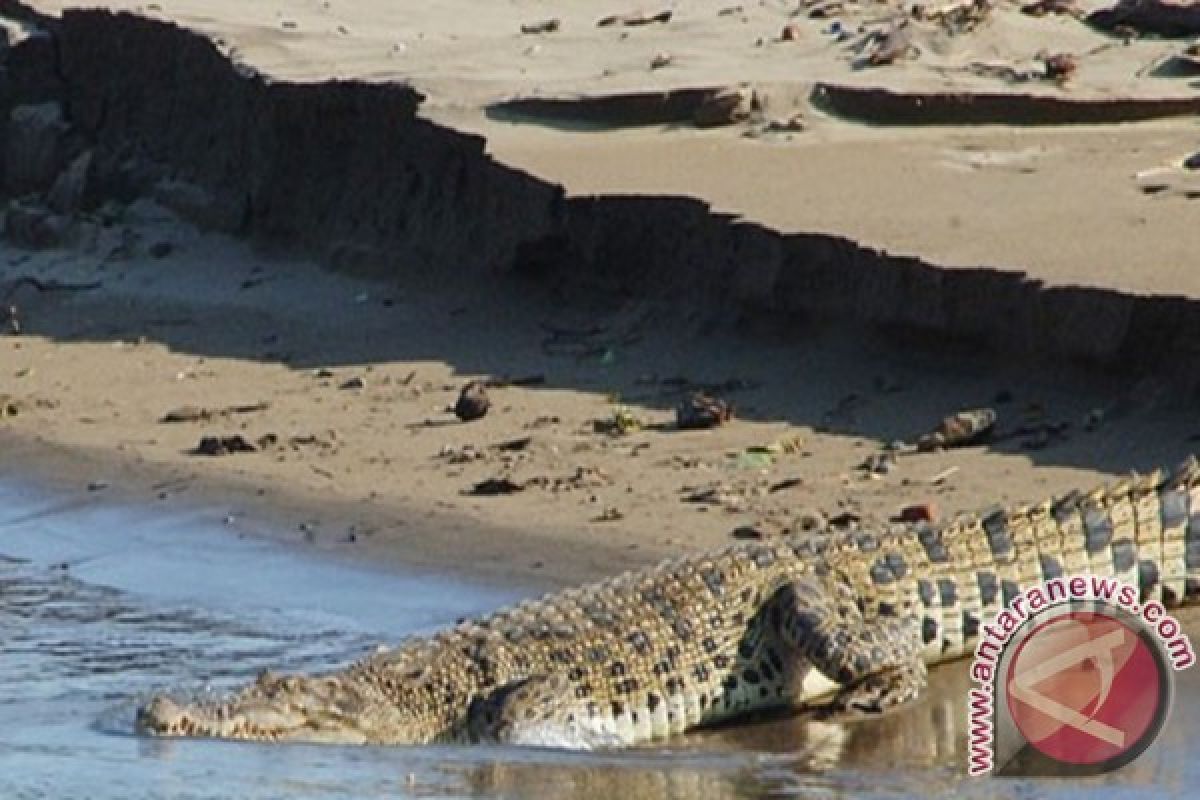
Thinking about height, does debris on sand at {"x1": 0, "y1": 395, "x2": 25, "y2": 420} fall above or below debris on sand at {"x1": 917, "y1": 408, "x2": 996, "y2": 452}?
below

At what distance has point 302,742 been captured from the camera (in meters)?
8.16

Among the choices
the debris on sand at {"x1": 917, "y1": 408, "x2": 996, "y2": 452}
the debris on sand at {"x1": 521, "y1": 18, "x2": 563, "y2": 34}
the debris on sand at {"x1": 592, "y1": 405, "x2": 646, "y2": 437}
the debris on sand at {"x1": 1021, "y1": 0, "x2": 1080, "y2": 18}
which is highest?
the debris on sand at {"x1": 1021, "y1": 0, "x2": 1080, "y2": 18}

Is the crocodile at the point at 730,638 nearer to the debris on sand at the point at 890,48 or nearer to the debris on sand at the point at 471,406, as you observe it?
the debris on sand at the point at 471,406

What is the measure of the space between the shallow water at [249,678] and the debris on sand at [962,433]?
4.51 ft

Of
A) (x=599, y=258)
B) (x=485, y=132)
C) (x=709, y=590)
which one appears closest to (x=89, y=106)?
(x=485, y=132)

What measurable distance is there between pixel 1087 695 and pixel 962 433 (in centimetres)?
283

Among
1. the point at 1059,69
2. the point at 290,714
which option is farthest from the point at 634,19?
the point at 290,714

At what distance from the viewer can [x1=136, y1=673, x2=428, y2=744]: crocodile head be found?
811cm

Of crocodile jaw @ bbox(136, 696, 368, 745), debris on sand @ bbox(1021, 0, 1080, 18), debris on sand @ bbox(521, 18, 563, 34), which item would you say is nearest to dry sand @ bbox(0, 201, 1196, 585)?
crocodile jaw @ bbox(136, 696, 368, 745)

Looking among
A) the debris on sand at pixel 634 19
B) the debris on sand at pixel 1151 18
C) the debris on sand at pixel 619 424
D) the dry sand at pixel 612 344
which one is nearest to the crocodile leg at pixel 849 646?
the dry sand at pixel 612 344

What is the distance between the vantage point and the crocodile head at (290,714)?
26.6ft

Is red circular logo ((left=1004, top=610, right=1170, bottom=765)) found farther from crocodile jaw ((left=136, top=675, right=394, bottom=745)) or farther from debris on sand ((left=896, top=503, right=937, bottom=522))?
debris on sand ((left=896, top=503, right=937, bottom=522))

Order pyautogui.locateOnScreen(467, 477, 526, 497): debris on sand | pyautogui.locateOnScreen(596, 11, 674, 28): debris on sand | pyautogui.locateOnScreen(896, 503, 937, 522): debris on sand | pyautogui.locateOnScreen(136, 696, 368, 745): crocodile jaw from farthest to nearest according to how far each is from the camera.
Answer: pyautogui.locateOnScreen(596, 11, 674, 28): debris on sand, pyautogui.locateOnScreen(467, 477, 526, 497): debris on sand, pyautogui.locateOnScreen(896, 503, 937, 522): debris on sand, pyautogui.locateOnScreen(136, 696, 368, 745): crocodile jaw

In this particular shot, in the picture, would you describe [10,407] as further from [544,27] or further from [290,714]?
[290,714]
